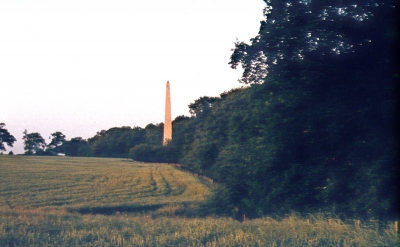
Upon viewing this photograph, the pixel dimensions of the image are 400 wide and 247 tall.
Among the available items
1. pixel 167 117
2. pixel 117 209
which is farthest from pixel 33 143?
pixel 117 209

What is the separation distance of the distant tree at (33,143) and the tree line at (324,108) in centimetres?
7475

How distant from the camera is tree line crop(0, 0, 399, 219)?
44.2ft

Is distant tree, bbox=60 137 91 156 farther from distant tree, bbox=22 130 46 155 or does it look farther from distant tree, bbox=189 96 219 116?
distant tree, bbox=189 96 219 116

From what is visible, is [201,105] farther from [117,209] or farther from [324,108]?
[324,108]

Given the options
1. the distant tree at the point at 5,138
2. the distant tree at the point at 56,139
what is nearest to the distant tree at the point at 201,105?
the distant tree at the point at 5,138

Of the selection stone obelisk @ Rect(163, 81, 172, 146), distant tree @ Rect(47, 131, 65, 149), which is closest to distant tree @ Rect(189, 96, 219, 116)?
stone obelisk @ Rect(163, 81, 172, 146)

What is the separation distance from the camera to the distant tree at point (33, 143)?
3433 inches

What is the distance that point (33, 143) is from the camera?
88.9 meters

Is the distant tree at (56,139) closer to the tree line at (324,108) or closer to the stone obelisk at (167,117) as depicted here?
the stone obelisk at (167,117)

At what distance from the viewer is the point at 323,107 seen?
14961mm

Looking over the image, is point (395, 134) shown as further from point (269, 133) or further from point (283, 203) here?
point (283, 203)

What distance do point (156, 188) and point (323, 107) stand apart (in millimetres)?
22260

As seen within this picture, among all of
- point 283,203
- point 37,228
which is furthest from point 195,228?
point 283,203

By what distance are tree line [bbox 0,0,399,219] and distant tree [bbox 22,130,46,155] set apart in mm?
74751
